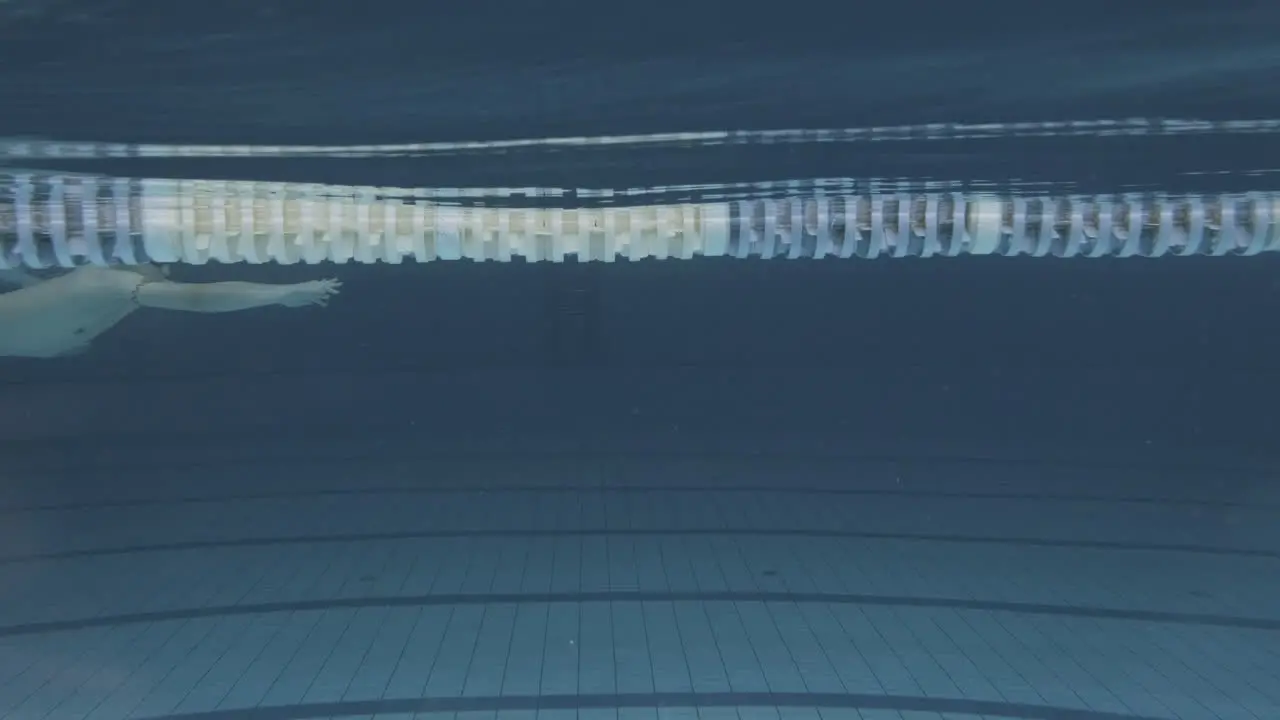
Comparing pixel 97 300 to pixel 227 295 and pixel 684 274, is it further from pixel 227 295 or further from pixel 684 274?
pixel 684 274

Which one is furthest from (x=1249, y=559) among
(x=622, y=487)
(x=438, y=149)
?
(x=438, y=149)

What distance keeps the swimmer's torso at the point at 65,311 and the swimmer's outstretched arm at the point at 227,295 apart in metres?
0.15

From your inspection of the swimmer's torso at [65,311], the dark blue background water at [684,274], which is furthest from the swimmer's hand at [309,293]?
the swimmer's torso at [65,311]

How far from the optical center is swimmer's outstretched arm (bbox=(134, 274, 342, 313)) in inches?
269

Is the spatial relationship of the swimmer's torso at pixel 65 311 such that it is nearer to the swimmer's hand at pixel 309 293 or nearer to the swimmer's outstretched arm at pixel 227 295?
the swimmer's outstretched arm at pixel 227 295

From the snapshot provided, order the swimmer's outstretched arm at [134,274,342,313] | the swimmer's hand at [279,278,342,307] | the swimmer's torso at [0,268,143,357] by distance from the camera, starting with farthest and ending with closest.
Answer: the swimmer's hand at [279,278,342,307], the swimmer's outstretched arm at [134,274,342,313], the swimmer's torso at [0,268,143,357]

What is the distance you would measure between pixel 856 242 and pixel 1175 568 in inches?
89.7

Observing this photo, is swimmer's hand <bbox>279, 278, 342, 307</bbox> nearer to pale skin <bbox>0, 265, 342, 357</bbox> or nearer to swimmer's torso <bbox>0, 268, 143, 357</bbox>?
pale skin <bbox>0, 265, 342, 357</bbox>

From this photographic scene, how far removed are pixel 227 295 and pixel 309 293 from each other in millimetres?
542

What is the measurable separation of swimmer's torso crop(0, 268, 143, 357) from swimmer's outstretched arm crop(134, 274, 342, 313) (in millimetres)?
154

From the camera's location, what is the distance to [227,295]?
23.4 feet

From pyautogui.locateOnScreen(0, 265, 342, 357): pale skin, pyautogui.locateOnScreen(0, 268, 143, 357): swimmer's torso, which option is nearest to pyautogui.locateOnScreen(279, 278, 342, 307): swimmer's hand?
pyautogui.locateOnScreen(0, 265, 342, 357): pale skin

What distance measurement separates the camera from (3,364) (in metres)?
6.95

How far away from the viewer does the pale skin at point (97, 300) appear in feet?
20.5
